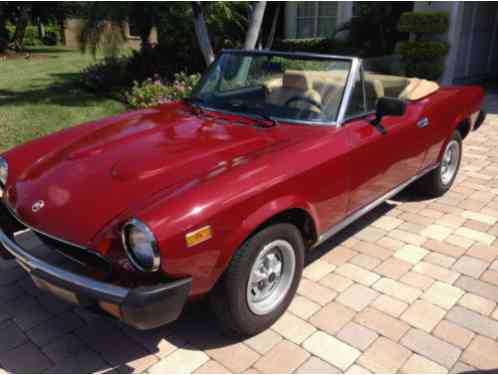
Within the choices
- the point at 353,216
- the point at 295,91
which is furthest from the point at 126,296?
the point at 295,91

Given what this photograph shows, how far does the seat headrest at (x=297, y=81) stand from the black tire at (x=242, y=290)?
1.17 m

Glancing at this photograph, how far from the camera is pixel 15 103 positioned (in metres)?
A: 8.66

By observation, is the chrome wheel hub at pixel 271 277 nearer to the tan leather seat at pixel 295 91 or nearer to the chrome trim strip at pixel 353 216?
the chrome trim strip at pixel 353 216

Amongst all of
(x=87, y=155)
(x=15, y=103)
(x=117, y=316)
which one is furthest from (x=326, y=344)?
(x=15, y=103)

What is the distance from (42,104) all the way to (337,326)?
7669 mm

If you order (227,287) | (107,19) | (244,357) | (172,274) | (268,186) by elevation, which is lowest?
(244,357)

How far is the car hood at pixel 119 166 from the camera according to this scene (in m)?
2.38

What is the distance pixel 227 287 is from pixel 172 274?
37 centimetres

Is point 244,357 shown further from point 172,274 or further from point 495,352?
point 495,352

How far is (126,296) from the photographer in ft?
6.87

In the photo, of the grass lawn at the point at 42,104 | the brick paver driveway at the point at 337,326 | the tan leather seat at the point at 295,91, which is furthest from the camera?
the grass lawn at the point at 42,104

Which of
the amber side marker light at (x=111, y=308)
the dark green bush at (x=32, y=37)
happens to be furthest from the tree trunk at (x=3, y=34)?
the amber side marker light at (x=111, y=308)

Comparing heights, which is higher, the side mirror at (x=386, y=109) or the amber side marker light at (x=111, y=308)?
the side mirror at (x=386, y=109)

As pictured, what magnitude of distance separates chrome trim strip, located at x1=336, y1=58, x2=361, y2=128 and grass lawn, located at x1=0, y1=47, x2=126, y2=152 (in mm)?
5067
